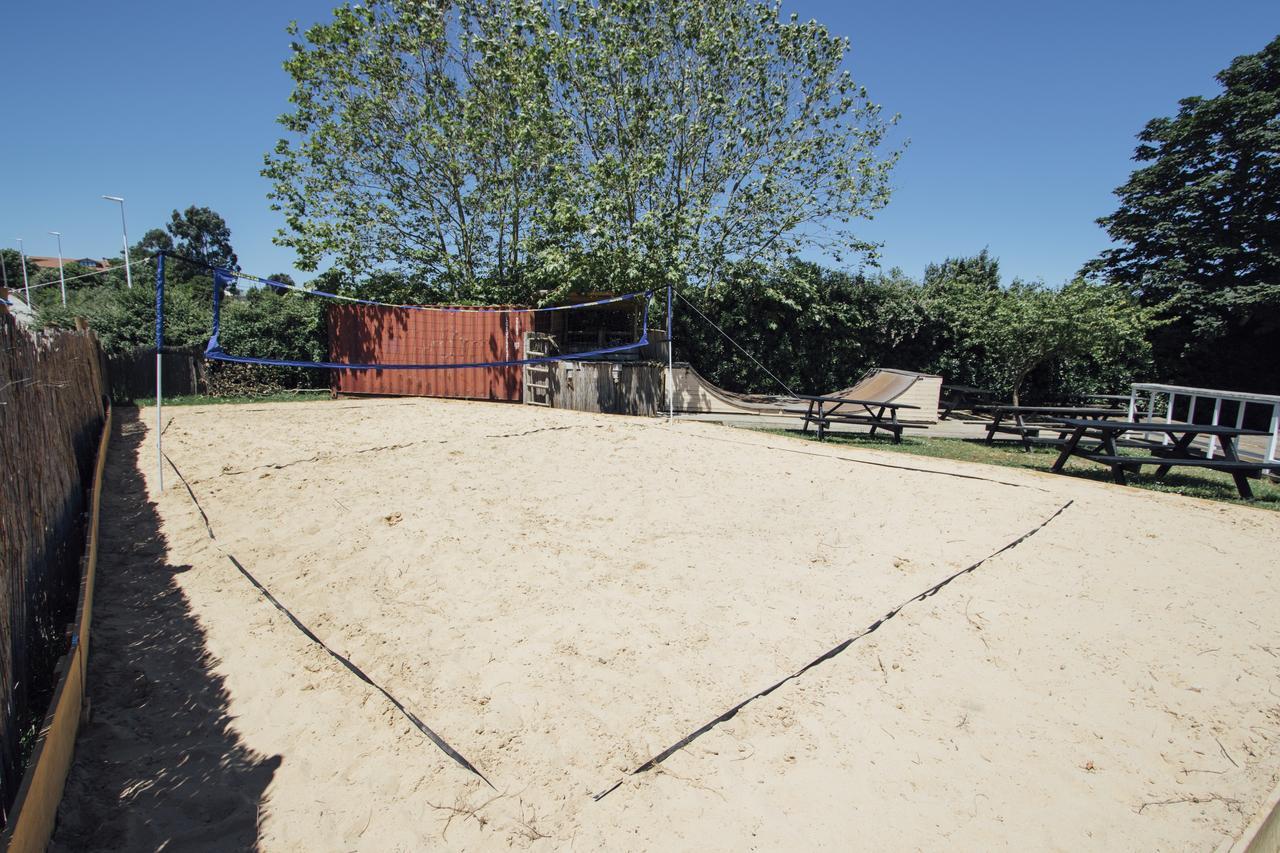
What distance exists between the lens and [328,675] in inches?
116

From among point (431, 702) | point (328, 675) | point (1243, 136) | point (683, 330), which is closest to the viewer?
point (431, 702)

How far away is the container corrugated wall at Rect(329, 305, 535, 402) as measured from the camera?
12570 mm

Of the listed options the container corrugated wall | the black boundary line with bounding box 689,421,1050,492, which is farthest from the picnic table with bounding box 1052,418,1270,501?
the container corrugated wall

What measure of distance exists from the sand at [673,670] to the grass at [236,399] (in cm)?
779

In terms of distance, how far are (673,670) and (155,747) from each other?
222cm

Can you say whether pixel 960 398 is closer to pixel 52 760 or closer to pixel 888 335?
pixel 888 335

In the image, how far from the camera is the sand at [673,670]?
2.16m

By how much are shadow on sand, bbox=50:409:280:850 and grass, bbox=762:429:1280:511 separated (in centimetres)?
762

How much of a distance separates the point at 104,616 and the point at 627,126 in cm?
1292

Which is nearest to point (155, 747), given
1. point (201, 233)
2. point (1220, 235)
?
point (1220, 235)

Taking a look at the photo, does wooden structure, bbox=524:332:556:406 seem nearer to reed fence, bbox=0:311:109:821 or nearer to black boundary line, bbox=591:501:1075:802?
reed fence, bbox=0:311:109:821

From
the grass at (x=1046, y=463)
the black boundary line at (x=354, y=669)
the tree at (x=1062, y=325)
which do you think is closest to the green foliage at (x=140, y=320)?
the black boundary line at (x=354, y=669)

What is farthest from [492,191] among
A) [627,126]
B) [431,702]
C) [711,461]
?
[431,702]

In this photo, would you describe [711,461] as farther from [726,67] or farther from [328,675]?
[726,67]
